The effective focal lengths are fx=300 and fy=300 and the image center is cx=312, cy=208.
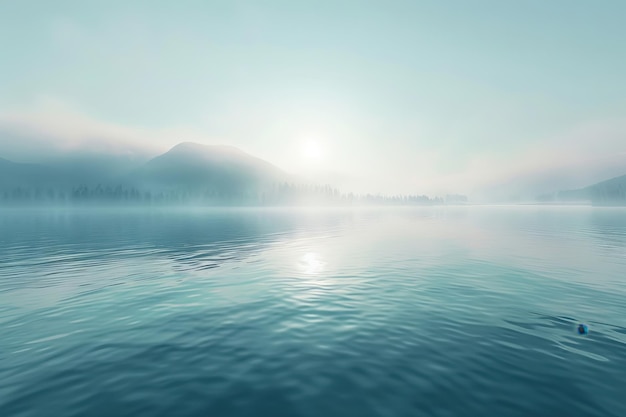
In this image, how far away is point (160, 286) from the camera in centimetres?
2869

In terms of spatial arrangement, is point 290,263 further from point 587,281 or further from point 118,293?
point 587,281

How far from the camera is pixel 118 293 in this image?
26.2 metres

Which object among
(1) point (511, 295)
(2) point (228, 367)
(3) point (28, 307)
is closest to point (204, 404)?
(2) point (228, 367)

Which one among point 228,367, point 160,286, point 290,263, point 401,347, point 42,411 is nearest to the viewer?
point 42,411

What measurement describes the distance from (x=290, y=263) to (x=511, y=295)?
25280mm

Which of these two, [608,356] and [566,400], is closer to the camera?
[566,400]

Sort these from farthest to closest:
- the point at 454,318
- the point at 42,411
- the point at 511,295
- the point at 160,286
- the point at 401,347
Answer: the point at 160,286, the point at 511,295, the point at 454,318, the point at 401,347, the point at 42,411

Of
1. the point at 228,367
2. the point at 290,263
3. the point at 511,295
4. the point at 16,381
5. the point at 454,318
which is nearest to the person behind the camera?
the point at 16,381

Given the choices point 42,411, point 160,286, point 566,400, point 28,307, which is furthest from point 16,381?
point 566,400

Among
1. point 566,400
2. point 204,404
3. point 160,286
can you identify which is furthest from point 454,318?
point 160,286

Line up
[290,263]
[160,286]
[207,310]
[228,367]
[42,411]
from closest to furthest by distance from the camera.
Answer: [42,411] → [228,367] → [207,310] → [160,286] → [290,263]

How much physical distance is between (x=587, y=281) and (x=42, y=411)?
139 feet

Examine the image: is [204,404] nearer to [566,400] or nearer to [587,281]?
[566,400]

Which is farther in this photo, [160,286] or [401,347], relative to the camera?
[160,286]
